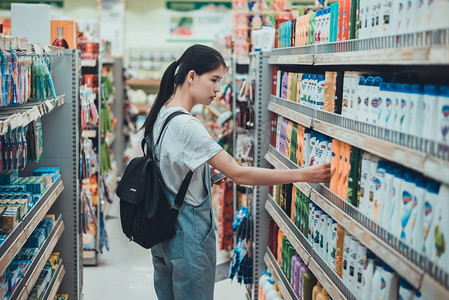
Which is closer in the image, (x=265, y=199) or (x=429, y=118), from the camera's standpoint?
(x=429, y=118)

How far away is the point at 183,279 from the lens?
2.68m

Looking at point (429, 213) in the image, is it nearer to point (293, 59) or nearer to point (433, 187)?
point (433, 187)

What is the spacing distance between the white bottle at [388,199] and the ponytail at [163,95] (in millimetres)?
1243

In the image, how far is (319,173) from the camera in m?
2.53

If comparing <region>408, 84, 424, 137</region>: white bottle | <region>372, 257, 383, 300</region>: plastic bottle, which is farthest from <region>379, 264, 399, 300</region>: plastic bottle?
<region>408, 84, 424, 137</region>: white bottle

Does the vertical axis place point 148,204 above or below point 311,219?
above

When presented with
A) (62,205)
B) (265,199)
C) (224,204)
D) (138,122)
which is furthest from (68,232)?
(138,122)

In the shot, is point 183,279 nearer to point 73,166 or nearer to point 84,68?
point 73,166

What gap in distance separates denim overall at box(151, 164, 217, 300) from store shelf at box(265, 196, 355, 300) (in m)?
0.47

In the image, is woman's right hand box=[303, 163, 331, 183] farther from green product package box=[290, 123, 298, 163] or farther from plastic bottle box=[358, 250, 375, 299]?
green product package box=[290, 123, 298, 163]

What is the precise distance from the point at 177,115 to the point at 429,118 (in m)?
1.25

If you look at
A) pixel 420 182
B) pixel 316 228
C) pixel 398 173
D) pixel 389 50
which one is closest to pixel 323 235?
pixel 316 228

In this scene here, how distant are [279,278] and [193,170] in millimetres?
1289

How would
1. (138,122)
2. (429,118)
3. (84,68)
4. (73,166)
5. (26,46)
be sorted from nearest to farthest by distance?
1. (429,118)
2. (26,46)
3. (73,166)
4. (84,68)
5. (138,122)
